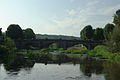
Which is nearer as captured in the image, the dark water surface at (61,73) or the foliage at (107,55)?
the dark water surface at (61,73)

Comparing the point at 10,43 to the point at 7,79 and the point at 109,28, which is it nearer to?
the point at 109,28

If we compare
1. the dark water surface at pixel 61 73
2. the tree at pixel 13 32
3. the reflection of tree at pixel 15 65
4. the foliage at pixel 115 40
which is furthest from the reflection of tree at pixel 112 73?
the tree at pixel 13 32

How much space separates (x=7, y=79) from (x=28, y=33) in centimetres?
12742

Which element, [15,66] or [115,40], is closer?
[15,66]

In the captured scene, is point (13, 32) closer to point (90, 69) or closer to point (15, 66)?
point (15, 66)

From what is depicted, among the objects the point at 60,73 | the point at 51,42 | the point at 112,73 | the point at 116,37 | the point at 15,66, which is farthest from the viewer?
the point at 51,42

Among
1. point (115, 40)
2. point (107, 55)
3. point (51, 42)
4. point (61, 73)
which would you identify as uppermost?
point (115, 40)

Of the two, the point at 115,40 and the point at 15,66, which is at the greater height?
the point at 115,40

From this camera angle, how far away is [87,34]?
146000 mm

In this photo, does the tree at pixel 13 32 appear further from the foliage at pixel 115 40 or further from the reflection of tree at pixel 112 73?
the reflection of tree at pixel 112 73

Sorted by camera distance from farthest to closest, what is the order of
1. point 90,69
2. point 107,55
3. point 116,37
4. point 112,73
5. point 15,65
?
point 107,55
point 116,37
point 15,65
point 90,69
point 112,73

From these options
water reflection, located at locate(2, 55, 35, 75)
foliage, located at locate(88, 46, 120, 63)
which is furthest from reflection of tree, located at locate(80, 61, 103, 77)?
water reflection, located at locate(2, 55, 35, 75)

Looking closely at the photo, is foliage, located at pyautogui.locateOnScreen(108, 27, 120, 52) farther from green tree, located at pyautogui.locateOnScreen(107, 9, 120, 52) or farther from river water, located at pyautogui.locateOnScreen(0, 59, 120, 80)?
river water, located at pyautogui.locateOnScreen(0, 59, 120, 80)

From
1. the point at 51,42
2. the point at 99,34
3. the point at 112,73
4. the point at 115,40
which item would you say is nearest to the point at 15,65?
the point at 112,73
